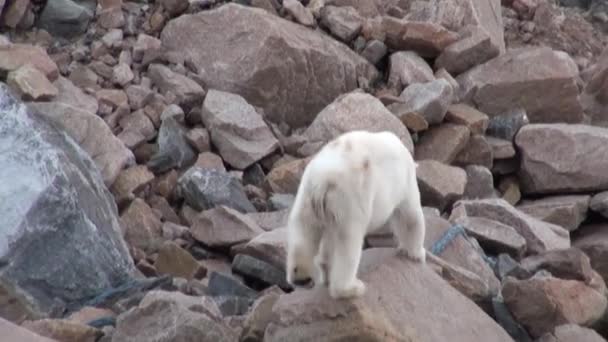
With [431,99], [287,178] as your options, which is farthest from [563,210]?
[287,178]

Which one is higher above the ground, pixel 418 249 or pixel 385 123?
pixel 418 249

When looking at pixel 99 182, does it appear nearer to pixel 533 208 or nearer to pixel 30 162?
pixel 30 162

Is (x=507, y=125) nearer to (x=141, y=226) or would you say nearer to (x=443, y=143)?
(x=443, y=143)

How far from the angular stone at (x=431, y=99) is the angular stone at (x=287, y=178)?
184cm

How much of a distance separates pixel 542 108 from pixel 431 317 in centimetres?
674

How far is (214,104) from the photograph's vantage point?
424 inches

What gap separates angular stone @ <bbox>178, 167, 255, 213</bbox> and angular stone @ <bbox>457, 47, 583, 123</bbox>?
153 inches

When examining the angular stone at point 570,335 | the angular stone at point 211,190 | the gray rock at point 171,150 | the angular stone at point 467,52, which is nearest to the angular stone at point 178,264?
the angular stone at point 211,190

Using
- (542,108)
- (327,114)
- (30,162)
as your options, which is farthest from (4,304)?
(542,108)

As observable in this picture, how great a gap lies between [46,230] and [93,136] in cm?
179

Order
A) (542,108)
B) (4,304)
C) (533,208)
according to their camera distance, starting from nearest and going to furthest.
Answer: (4,304)
(533,208)
(542,108)

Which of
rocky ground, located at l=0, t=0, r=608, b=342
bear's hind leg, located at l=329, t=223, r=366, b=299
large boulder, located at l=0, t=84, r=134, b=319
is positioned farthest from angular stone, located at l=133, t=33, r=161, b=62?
bear's hind leg, located at l=329, t=223, r=366, b=299

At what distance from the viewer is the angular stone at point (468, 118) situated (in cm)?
1198

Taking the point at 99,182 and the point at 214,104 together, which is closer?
the point at 99,182
